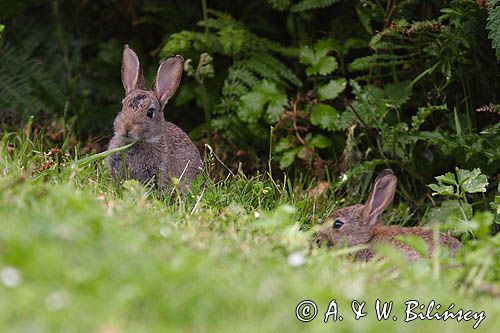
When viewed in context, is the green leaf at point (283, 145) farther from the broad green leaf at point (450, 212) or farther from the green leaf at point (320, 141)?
the broad green leaf at point (450, 212)

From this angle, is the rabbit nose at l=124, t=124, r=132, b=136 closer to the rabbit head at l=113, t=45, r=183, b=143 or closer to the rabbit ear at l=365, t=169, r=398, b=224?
the rabbit head at l=113, t=45, r=183, b=143

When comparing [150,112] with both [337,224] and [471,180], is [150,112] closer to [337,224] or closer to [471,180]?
[337,224]

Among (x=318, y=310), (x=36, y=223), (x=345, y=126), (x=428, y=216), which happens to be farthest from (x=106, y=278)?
(x=345, y=126)

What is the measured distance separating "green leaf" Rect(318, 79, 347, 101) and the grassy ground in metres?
2.98

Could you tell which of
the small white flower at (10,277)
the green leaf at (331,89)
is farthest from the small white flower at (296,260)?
the green leaf at (331,89)

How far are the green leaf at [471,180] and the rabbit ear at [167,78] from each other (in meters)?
2.79

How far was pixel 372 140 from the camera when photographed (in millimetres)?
8688

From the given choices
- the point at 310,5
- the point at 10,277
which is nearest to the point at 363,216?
the point at 310,5

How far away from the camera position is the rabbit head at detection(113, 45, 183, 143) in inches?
299

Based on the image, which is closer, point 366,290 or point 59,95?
point 366,290

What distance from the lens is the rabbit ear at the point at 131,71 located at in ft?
26.5

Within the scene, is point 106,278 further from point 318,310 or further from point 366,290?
point 366,290

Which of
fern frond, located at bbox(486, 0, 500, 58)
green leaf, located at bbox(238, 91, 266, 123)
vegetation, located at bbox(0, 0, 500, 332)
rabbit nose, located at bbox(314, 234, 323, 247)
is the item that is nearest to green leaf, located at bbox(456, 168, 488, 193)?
vegetation, located at bbox(0, 0, 500, 332)

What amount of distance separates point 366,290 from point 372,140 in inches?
170
